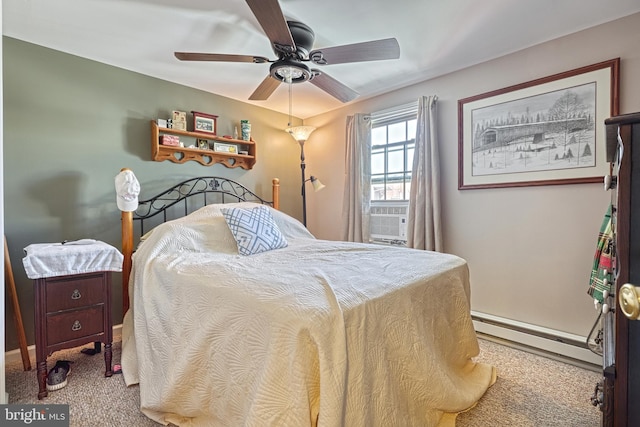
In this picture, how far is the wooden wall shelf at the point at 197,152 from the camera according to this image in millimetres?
2789

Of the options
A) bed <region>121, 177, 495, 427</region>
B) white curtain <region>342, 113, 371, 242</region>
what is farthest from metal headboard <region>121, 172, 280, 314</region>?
white curtain <region>342, 113, 371, 242</region>

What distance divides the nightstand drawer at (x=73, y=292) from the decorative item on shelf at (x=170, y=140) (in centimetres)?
140

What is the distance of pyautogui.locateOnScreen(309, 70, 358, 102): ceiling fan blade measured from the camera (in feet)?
7.16

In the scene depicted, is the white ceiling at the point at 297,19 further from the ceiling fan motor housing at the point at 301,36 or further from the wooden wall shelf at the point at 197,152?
the wooden wall shelf at the point at 197,152

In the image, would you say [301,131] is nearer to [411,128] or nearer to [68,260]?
[411,128]

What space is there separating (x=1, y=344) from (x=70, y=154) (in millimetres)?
1540

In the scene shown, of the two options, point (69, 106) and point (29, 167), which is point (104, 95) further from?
point (29, 167)

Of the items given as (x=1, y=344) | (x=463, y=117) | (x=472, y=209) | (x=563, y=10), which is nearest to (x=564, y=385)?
(x=472, y=209)

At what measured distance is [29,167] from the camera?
2.21 m

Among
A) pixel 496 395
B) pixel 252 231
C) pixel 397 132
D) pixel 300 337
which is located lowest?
pixel 496 395

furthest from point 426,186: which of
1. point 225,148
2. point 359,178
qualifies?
point 225,148

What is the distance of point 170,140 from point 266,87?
117cm

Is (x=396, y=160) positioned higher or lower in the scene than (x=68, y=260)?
higher

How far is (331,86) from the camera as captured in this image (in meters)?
2.34
